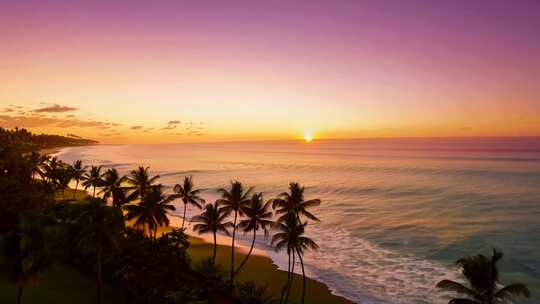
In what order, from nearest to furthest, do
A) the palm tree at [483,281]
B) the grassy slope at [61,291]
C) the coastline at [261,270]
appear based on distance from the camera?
the palm tree at [483,281] → the grassy slope at [61,291] → the coastline at [261,270]

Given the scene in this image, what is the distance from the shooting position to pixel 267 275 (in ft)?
153

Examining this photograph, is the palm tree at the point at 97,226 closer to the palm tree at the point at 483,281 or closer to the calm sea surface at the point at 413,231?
→ the palm tree at the point at 483,281

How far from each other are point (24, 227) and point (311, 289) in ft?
99.5

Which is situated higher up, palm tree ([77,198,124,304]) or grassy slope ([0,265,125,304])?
palm tree ([77,198,124,304])

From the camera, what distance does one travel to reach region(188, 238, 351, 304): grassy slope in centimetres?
4053

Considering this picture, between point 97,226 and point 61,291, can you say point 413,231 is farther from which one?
point 97,226

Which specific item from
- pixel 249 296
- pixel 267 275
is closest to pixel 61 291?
pixel 249 296

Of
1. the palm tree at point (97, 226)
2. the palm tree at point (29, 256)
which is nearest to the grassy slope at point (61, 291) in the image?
the palm tree at point (29, 256)

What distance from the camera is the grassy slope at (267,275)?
40.5 m

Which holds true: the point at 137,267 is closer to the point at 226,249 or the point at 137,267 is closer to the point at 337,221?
the point at 226,249

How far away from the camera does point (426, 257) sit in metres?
54.8

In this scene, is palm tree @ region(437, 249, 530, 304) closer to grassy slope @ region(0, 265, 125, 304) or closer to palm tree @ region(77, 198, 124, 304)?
palm tree @ region(77, 198, 124, 304)

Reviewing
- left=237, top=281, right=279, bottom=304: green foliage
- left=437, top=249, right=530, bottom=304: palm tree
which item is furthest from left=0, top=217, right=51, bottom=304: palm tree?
left=437, top=249, right=530, bottom=304: palm tree

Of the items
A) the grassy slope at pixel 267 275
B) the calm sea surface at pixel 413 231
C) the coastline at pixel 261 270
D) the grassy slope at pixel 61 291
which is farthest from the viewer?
the calm sea surface at pixel 413 231
